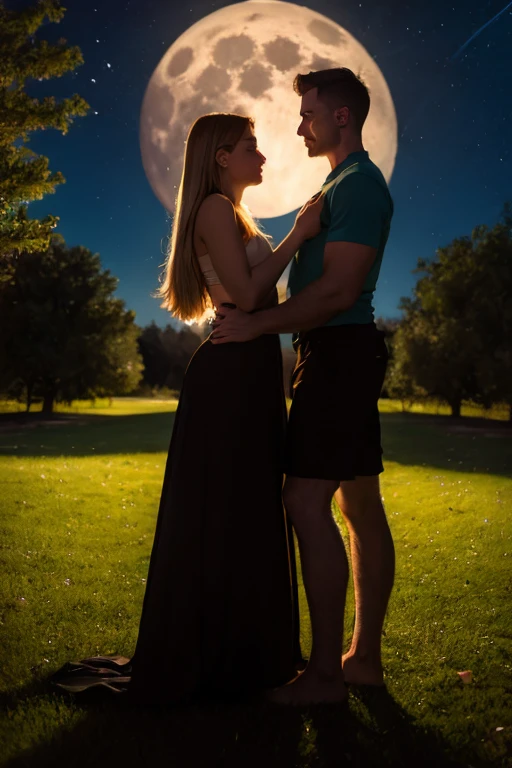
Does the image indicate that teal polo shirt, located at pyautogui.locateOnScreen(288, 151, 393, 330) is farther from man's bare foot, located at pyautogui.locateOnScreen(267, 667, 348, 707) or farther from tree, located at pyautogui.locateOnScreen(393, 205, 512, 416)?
tree, located at pyautogui.locateOnScreen(393, 205, 512, 416)

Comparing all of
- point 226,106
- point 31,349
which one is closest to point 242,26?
point 226,106

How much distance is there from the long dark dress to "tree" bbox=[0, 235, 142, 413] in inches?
1289

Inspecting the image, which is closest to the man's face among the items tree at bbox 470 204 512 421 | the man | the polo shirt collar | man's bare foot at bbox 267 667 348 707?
the man

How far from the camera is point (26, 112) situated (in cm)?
1480

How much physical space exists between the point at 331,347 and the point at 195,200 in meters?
1.01

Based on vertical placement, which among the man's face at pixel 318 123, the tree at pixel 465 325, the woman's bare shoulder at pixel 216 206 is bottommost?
the woman's bare shoulder at pixel 216 206

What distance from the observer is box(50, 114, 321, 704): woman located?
3.39m

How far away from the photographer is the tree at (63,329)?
35000mm

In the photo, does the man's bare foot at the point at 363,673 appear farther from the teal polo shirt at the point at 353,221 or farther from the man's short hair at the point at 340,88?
the man's short hair at the point at 340,88

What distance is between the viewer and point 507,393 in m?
29.3

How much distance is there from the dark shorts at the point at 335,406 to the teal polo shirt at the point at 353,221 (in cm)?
12

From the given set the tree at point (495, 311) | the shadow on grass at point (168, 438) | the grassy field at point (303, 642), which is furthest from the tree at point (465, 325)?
the grassy field at point (303, 642)

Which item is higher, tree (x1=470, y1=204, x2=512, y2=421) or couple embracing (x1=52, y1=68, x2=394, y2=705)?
tree (x1=470, y1=204, x2=512, y2=421)

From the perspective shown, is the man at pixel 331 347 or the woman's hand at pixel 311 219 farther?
the woman's hand at pixel 311 219
